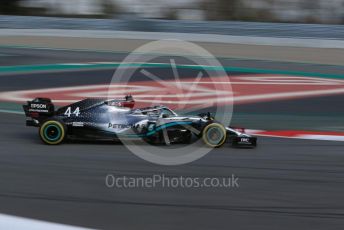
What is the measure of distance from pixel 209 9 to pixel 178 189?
14337 millimetres

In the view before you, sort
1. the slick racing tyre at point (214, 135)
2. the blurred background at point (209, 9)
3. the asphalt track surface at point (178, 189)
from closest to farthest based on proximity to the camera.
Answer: the asphalt track surface at point (178, 189), the slick racing tyre at point (214, 135), the blurred background at point (209, 9)

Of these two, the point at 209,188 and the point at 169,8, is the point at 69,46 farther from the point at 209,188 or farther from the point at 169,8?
the point at 209,188

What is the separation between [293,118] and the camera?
8.95m

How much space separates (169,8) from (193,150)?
42.3 ft

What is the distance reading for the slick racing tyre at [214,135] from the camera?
257 inches

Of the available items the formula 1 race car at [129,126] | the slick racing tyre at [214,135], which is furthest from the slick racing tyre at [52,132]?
the slick racing tyre at [214,135]

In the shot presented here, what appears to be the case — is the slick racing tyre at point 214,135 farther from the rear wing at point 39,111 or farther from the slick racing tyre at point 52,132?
the rear wing at point 39,111

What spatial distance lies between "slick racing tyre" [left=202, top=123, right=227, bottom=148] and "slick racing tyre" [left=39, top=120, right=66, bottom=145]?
1461 millimetres

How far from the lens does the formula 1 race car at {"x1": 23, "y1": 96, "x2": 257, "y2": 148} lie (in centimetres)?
655

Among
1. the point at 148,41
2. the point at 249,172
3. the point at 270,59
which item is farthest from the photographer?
the point at 148,41

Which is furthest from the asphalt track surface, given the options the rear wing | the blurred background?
the blurred background

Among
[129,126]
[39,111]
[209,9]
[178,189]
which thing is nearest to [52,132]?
[39,111]

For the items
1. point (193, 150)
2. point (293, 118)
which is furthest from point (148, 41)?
point (193, 150)

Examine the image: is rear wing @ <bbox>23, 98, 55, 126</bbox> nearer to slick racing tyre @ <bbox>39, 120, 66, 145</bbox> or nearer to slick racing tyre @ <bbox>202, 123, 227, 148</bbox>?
slick racing tyre @ <bbox>39, 120, 66, 145</bbox>
